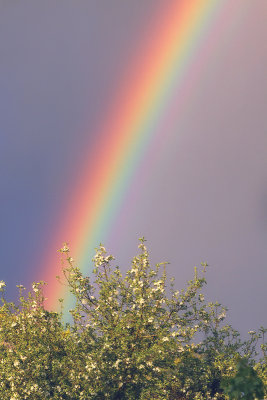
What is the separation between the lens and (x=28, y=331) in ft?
61.6

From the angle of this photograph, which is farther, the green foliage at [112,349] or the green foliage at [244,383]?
the green foliage at [112,349]

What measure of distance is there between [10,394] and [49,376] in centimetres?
137

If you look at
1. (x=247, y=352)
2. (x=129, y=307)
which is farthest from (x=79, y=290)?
(x=247, y=352)

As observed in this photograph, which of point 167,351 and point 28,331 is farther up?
point 28,331

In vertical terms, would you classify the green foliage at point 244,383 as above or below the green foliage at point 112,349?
below

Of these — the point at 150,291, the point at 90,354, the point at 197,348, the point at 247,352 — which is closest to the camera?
the point at 90,354

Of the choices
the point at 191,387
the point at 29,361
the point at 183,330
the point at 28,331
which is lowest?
the point at 191,387

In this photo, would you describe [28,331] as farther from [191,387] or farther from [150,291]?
[191,387]

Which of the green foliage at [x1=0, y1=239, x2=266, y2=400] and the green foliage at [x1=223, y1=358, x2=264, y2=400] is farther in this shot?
the green foliage at [x1=0, y1=239, x2=266, y2=400]

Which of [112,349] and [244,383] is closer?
[244,383]

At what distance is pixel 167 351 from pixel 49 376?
13.4 ft

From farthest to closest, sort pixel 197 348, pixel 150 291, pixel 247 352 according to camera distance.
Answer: pixel 247 352 → pixel 197 348 → pixel 150 291

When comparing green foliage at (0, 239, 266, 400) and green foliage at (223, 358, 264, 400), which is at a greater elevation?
green foliage at (0, 239, 266, 400)

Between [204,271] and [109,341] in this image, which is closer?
[109,341]
